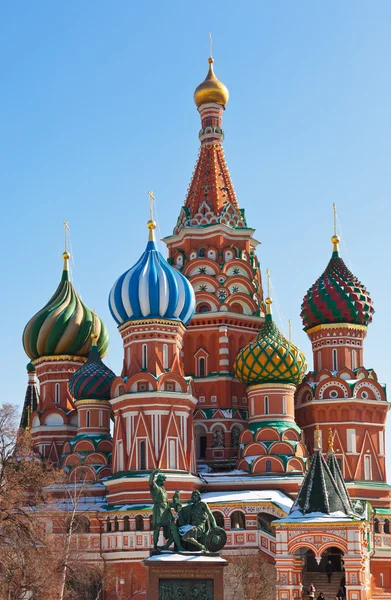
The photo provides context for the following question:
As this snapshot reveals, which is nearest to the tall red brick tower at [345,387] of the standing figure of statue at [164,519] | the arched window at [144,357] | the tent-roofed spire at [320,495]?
the arched window at [144,357]

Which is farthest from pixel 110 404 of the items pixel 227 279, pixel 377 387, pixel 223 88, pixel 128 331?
pixel 223 88

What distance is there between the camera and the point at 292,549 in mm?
35969

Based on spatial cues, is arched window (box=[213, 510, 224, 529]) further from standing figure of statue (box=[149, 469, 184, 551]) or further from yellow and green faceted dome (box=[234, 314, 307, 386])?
standing figure of statue (box=[149, 469, 184, 551])

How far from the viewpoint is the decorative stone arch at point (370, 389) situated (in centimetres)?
4544

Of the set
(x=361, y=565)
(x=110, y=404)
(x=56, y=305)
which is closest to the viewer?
(x=361, y=565)

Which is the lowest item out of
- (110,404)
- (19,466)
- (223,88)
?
(19,466)

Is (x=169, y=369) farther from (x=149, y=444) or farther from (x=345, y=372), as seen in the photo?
(x=345, y=372)

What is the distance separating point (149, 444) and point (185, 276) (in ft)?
28.8

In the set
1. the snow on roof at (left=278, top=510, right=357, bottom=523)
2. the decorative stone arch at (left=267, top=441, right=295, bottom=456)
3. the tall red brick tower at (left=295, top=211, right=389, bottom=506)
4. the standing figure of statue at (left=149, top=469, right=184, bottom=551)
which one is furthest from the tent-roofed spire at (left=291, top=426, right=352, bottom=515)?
the standing figure of statue at (left=149, top=469, right=184, bottom=551)

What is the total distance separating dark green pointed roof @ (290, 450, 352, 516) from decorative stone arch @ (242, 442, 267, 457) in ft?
17.7

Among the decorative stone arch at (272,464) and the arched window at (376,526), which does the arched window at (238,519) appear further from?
the arched window at (376,526)

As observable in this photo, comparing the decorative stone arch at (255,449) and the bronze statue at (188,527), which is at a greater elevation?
the decorative stone arch at (255,449)

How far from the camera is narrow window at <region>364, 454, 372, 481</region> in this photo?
4478 centimetres

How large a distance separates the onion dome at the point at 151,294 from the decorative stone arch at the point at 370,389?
7.17 meters
